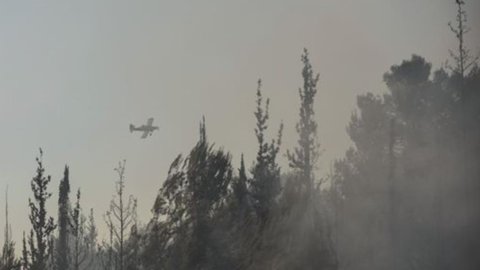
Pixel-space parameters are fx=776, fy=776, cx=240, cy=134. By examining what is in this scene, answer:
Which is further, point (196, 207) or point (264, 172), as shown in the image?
point (264, 172)

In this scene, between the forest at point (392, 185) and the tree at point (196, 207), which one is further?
the forest at point (392, 185)

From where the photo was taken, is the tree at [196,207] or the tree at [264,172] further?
the tree at [264,172]

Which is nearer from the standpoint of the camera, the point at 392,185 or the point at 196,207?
the point at 196,207

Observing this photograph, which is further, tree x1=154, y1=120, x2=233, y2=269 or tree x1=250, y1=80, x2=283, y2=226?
tree x1=250, y1=80, x2=283, y2=226

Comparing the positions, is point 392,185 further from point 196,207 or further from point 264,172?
point 196,207

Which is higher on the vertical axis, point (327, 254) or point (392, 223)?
point (392, 223)

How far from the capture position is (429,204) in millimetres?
47719

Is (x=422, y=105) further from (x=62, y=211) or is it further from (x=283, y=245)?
(x=283, y=245)

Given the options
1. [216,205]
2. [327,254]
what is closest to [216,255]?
[216,205]

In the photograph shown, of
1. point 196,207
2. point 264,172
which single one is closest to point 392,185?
point 264,172

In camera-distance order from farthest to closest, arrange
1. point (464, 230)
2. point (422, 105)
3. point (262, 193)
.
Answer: point (422, 105) < point (464, 230) < point (262, 193)

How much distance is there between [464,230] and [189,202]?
33.4m

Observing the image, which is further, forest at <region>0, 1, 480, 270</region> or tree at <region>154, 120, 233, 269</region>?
forest at <region>0, 1, 480, 270</region>

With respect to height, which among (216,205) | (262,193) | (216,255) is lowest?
(216,255)
